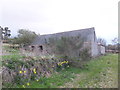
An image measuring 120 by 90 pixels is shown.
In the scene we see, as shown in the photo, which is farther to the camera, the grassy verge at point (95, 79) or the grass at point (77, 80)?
the grassy verge at point (95, 79)

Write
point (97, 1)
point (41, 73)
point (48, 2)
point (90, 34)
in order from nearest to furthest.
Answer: point (41, 73) < point (97, 1) < point (48, 2) < point (90, 34)

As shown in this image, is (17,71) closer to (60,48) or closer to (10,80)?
(10,80)

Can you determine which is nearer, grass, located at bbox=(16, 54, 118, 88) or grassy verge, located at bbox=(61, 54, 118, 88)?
grass, located at bbox=(16, 54, 118, 88)

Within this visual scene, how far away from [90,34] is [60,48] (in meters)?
9.95

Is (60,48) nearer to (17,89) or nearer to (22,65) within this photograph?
(22,65)

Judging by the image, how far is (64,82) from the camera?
182 inches

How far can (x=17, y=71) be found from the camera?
157 inches

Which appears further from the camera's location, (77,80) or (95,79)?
(95,79)

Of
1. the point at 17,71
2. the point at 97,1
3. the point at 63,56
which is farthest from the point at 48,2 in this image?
the point at 17,71

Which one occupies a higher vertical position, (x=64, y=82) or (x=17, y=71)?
(x=17, y=71)

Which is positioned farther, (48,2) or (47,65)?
(48,2)

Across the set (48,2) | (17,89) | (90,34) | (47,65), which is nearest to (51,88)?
(17,89)

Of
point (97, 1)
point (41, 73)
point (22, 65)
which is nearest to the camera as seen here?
point (22, 65)

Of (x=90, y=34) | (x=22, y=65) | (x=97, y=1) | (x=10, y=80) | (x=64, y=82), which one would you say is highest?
(x=97, y=1)
